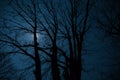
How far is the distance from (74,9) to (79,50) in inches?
141

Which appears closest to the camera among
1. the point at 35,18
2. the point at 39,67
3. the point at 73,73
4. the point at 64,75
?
the point at 73,73

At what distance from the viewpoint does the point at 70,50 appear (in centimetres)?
1252

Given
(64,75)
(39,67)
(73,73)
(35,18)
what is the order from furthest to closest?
1. (35,18)
2. (64,75)
3. (39,67)
4. (73,73)

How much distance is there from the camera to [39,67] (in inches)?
502

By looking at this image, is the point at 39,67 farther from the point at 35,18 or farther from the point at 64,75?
the point at 35,18

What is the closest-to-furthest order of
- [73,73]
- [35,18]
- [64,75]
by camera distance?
1. [73,73]
2. [64,75]
3. [35,18]

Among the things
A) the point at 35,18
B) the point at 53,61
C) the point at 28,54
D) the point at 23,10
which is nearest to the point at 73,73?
the point at 53,61

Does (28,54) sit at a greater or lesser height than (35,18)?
lesser

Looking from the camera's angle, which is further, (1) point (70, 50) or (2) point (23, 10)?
(2) point (23, 10)

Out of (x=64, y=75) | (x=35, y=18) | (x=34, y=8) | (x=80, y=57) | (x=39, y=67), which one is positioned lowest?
Result: (x=64, y=75)

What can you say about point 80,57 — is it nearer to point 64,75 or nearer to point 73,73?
point 73,73

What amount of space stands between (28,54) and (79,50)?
4.17 m

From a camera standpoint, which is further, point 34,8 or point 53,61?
point 34,8

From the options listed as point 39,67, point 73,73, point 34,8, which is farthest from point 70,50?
point 34,8
